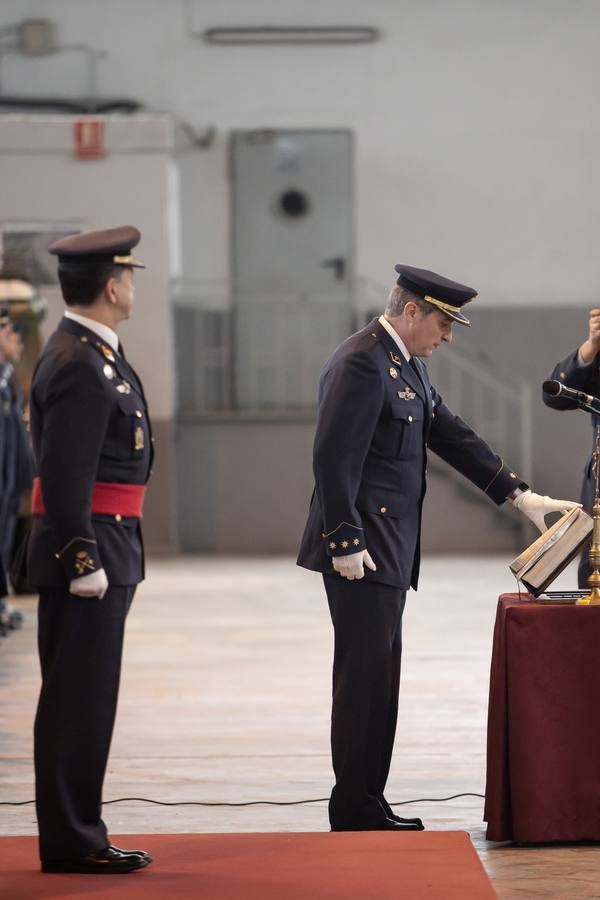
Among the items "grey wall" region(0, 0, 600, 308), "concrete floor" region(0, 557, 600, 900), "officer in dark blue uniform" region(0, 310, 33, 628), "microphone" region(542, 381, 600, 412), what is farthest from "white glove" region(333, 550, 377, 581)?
"grey wall" region(0, 0, 600, 308)

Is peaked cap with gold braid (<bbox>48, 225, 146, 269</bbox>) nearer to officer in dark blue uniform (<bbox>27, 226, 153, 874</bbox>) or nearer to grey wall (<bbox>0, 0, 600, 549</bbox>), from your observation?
officer in dark blue uniform (<bbox>27, 226, 153, 874</bbox>)

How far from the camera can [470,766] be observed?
4.20 m

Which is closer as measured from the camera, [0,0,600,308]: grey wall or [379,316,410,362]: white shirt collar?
[379,316,410,362]: white shirt collar

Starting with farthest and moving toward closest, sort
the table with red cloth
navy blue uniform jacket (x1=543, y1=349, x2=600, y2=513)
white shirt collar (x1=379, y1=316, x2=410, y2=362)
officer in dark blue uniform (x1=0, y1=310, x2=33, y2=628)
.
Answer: officer in dark blue uniform (x1=0, y1=310, x2=33, y2=628), navy blue uniform jacket (x1=543, y1=349, x2=600, y2=513), white shirt collar (x1=379, y1=316, x2=410, y2=362), the table with red cloth

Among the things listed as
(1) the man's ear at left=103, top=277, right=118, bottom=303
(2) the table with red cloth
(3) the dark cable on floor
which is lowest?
(3) the dark cable on floor

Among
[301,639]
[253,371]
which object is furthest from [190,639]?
[253,371]

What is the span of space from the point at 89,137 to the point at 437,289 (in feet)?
26.5

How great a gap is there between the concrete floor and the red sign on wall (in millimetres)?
4102

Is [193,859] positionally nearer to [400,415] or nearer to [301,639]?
[400,415]

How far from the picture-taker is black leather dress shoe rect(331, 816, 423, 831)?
10.9ft

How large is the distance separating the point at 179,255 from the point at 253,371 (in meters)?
1.25

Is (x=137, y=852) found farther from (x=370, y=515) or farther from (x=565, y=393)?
(x=565, y=393)

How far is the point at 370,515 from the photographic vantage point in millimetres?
3359

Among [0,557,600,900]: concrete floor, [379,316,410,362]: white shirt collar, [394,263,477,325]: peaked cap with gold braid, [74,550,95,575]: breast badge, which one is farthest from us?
[0,557,600,900]: concrete floor
